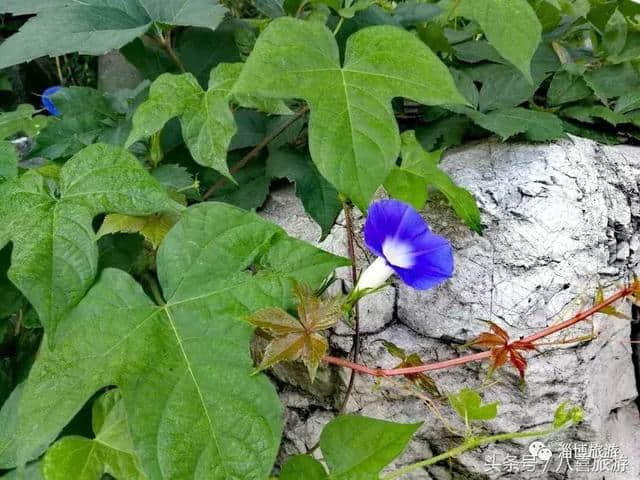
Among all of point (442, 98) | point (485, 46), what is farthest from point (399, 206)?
point (485, 46)

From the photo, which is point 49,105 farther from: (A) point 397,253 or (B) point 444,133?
(A) point 397,253

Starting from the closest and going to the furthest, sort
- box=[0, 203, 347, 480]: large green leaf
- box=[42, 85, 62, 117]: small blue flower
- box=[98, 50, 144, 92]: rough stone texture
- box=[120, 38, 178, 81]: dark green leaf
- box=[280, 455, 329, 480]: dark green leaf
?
box=[0, 203, 347, 480]: large green leaf < box=[280, 455, 329, 480]: dark green leaf < box=[120, 38, 178, 81]: dark green leaf < box=[42, 85, 62, 117]: small blue flower < box=[98, 50, 144, 92]: rough stone texture

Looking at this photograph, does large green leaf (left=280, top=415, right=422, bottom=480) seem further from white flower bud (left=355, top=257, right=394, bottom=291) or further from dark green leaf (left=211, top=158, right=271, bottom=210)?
dark green leaf (left=211, top=158, right=271, bottom=210)

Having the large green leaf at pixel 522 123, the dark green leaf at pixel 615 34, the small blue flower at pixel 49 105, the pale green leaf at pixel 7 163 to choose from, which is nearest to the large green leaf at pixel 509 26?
the large green leaf at pixel 522 123

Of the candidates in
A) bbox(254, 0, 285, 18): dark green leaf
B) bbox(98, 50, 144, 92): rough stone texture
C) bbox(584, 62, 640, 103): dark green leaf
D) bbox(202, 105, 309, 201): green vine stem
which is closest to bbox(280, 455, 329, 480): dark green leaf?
bbox(202, 105, 309, 201): green vine stem

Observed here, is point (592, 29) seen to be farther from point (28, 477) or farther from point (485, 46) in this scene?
point (28, 477)


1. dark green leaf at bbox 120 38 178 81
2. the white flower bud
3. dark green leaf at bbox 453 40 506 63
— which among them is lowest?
the white flower bud

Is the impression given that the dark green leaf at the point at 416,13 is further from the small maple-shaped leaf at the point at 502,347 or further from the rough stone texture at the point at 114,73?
the rough stone texture at the point at 114,73
